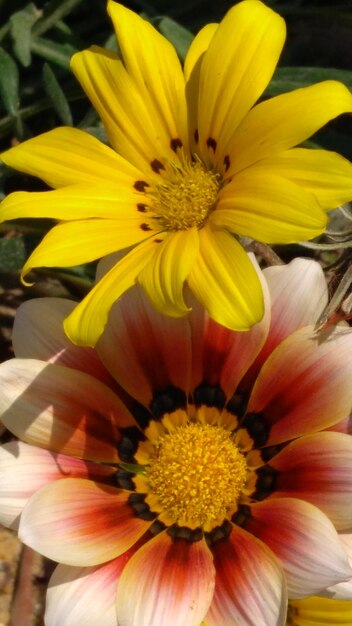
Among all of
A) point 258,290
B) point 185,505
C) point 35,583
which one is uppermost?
point 258,290

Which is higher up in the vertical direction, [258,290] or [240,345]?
[258,290]

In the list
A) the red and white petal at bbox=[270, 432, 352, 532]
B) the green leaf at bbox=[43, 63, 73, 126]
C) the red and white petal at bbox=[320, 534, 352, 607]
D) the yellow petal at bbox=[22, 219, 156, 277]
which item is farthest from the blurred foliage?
the red and white petal at bbox=[320, 534, 352, 607]

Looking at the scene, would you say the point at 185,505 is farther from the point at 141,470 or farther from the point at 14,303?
the point at 14,303

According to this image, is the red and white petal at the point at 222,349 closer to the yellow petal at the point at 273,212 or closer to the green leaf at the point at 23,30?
the yellow petal at the point at 273,212

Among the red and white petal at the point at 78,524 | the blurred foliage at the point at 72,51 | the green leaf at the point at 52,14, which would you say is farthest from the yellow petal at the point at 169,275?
the green leaf at the point at 52,14

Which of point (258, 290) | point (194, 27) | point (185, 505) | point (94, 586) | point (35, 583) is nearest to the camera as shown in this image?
point (258, 290)

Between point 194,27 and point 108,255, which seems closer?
point 108,255

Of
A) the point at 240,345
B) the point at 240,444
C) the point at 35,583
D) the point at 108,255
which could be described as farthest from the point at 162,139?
the point at 35,583

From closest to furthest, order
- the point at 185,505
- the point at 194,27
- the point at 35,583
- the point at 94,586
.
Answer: the point at 94,586
the point at 185,505
the point at 35,583
the point at 194,27
